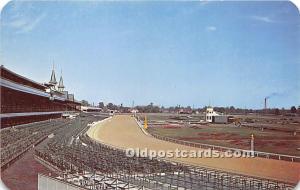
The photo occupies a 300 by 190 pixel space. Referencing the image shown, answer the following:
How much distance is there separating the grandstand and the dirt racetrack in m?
0.67

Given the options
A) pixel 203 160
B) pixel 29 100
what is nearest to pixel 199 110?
pixel 203 160

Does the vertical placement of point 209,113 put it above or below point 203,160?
above

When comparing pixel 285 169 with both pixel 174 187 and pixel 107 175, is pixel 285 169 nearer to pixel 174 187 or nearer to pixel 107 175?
pixel 174 187

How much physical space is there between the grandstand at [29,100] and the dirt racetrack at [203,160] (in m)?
0.67

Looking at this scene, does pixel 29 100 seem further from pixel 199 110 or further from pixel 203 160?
pixel 203 160

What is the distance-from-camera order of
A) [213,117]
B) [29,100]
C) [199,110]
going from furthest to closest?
1. [29,100]
2. [213,117]
3. [199,110]

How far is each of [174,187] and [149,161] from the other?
574 mm

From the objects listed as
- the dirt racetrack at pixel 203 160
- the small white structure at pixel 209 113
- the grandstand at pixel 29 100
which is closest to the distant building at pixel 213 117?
the small white structure at pixel 209 113

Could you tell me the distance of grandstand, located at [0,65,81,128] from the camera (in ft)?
21.3

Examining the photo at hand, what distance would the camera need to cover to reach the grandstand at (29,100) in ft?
21.3

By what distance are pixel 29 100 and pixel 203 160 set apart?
2.36m

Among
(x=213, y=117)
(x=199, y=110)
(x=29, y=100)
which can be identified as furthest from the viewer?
(x=29, y=100)

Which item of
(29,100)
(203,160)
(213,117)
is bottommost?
(203,160)

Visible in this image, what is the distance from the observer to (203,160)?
6.55 m
